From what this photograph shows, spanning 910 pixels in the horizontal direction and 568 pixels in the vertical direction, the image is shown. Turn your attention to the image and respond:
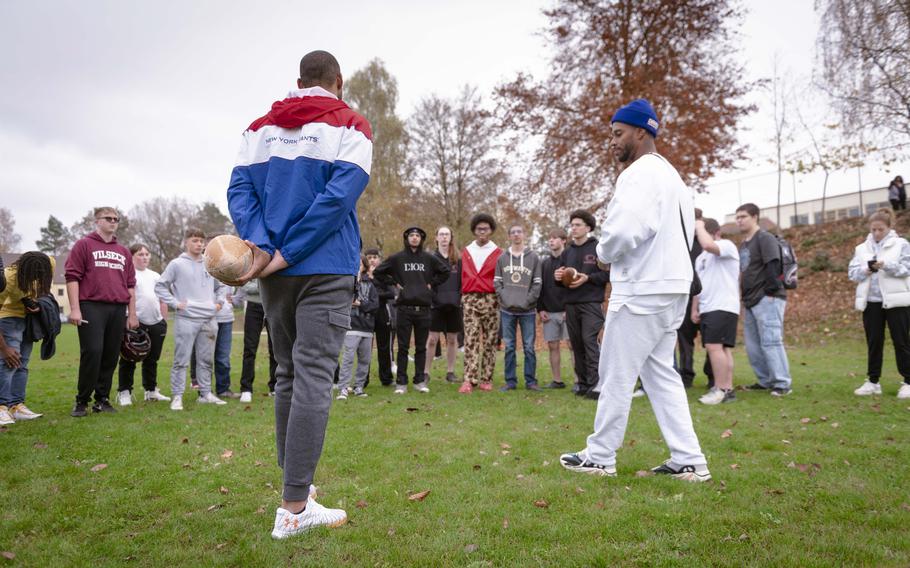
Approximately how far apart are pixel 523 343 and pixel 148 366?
220 inches

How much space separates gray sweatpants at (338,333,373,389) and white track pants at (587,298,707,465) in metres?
4.72

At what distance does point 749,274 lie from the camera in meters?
8.05

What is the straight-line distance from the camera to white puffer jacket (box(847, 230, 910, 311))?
24.1 feet

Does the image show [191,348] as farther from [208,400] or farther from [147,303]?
[147,303]

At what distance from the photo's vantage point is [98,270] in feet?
22.1

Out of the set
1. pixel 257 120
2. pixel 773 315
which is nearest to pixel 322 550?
pixel 257 120

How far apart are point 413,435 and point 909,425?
5.01 meters

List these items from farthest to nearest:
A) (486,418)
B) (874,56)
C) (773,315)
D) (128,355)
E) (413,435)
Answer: (874,56) → (773,315) → (128,355) → (486,418) → (413,435)

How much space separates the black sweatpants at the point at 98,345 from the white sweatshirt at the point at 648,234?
A: 5.96 m

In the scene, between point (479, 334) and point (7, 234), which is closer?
point (479, 334)

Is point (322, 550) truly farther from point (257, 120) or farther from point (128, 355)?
point (128, 355)

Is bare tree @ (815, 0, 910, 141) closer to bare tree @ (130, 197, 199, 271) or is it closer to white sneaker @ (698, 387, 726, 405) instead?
white sneaker @ (698, 387, 726, 405)

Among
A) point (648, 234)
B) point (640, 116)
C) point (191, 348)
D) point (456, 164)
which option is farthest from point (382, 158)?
point (648, 234)

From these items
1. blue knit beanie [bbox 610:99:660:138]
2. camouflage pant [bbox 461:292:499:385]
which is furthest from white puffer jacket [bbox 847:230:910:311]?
blue knit beanie [bbox 610:99:660:138]
